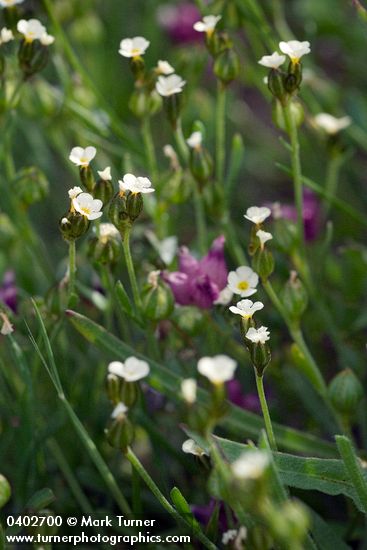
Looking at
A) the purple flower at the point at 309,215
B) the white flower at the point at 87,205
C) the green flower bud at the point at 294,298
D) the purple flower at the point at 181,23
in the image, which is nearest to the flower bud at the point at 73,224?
Result: the white flower at the point at 87,205

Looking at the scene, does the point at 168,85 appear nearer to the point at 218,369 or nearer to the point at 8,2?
the point at 8,2

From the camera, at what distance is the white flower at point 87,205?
27.9 inches

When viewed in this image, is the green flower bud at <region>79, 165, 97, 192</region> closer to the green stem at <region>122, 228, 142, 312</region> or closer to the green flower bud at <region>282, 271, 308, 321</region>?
the green stem at <region>122, 228, 142, 312</region>

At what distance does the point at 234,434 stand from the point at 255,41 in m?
0.61

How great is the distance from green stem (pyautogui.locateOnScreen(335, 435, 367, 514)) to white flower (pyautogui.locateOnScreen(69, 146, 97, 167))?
329mm

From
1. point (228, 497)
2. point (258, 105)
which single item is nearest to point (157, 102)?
point (228, 497)

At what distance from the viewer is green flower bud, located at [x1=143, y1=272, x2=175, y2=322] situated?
2.59ft

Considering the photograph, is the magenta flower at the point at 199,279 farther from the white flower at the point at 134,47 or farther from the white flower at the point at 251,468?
the white flower at the point at 251,468

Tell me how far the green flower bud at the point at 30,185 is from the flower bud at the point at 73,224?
0.80ft

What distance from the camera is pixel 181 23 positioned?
145cm

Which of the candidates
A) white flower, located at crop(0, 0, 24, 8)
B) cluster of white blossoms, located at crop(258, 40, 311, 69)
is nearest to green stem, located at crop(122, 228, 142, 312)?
cluster of white blossoms, located at crop(258, 40, 311, 69)

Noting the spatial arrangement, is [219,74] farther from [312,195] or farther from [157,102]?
[312,195]

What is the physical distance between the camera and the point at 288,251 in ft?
3.01

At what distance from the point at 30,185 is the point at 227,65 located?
0.85 ft
